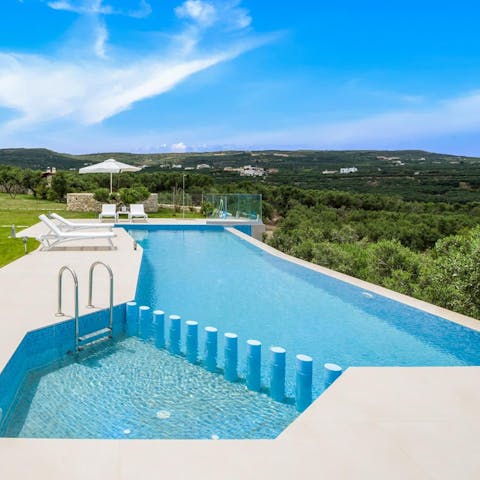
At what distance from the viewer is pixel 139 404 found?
11.8 ft

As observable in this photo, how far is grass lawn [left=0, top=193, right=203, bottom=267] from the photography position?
30.3 ft

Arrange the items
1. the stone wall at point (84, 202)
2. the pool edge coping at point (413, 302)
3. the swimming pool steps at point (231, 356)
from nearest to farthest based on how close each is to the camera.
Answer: the swimming pool steps at point (231, 356) < the pool edge coping at point (413, 302) < the stone wall at point (84, 202)

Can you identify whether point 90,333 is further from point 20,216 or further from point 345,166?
point 345,166

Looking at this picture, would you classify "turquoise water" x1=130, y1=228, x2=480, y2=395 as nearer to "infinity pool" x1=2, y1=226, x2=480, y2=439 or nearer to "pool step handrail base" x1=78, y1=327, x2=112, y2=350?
"infinity pool" x1=2, y1=226, x2=480, y2=439

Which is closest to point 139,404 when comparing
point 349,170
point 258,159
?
point 349,170

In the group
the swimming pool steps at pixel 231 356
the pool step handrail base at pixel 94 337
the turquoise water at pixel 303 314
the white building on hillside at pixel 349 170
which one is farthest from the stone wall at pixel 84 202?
the white building on hillside at pixel 349 170

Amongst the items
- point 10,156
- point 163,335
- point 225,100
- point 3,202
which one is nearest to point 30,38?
point 3,202

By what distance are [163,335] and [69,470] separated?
270 cm

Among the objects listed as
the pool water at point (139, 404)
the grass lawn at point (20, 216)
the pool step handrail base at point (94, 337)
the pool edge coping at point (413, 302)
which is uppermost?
the grass lawn at point (20, 216)

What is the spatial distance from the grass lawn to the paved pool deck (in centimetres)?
631

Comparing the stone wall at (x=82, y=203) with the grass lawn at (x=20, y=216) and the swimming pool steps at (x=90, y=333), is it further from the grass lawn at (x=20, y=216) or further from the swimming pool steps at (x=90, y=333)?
the swimming pool steps at (x=90, y=333)

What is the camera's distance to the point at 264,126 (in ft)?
153

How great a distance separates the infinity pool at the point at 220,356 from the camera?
335cm

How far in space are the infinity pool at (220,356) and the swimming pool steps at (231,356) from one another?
111 mm
